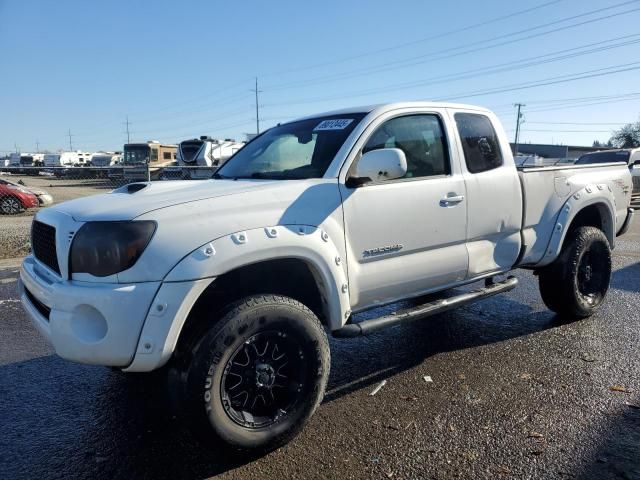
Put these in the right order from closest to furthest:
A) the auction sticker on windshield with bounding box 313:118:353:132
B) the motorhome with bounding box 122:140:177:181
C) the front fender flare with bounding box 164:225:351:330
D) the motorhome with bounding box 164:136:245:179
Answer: the front fender flare with bounding box 164:225:351:330
the auction sticker on windshield with bounding box 313:118:353:132
the motorhome with bounding box 164:136:245:179
the motorhome with bounding box 122:140:177:181

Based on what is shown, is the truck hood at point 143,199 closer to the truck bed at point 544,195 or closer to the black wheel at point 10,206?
the truck bed at point 544,195

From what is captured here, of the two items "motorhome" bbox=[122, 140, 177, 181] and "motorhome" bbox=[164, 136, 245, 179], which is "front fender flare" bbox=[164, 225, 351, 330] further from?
"motorhome" bbox=[122, 140, 177, 181]

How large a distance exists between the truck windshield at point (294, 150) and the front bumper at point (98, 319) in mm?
1400

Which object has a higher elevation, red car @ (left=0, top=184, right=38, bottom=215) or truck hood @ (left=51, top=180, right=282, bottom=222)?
truck hood @ (left=51, top=180, right=282, bottom=222)

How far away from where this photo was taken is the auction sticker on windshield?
362cm

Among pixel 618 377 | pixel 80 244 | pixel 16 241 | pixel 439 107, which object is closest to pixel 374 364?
pixel 618 377

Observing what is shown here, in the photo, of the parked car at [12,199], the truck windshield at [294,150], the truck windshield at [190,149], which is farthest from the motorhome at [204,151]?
the truck windshield at [294,150]

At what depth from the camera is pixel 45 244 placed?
9.97 ft

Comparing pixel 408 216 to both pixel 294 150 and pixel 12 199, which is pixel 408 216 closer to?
pixel 294 150

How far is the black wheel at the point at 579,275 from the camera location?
4777 millimetres

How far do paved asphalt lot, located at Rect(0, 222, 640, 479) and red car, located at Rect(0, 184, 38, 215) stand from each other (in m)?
12.7

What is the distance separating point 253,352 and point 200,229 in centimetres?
74

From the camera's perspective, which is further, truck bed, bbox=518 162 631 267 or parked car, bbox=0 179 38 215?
parked car, bbox=0 179 38 215

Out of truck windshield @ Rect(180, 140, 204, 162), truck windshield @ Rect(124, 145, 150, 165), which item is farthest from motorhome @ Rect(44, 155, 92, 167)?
truck windshield @ Rect(180, 140, 204, 162)
